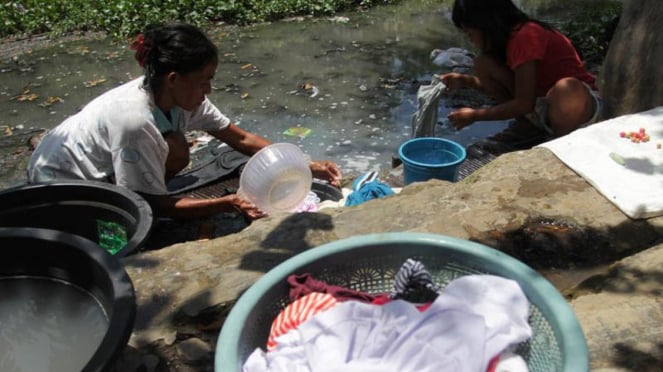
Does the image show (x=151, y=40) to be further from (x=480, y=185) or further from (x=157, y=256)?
(x=480, y=185)

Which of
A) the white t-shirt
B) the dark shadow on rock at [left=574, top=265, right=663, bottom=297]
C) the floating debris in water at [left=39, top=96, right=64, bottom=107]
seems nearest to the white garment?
the dark shadow on rock at [left=574, top=265, right=663, bottom=297]

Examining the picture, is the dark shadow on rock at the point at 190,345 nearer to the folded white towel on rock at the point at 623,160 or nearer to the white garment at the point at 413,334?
the white garment at the point at 413,334

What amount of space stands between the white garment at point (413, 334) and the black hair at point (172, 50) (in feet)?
5.56

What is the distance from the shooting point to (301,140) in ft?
16.3

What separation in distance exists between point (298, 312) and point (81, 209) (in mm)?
1662

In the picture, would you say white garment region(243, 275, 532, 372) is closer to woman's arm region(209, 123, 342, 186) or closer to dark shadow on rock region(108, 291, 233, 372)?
dark shadow on rock region(108, 291, 233, 372)

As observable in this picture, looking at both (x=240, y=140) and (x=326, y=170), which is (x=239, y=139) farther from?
(x=326, y=170)

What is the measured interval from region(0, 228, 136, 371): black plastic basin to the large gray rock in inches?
12.8

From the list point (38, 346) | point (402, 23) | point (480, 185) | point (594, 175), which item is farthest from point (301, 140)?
point (402, 23)

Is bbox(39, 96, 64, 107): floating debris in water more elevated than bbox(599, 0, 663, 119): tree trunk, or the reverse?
bbox(599, 0, 663, 119): tree trunk

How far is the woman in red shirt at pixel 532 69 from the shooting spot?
391 cm

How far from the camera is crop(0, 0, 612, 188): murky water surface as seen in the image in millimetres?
4996

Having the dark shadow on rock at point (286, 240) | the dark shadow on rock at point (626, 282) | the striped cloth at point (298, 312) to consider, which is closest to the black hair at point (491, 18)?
the dark shadow on rock at point (286, 240)

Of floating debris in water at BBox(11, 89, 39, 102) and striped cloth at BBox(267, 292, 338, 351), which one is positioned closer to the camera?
striped cloth at BBox(267, 292, 338, 351)
